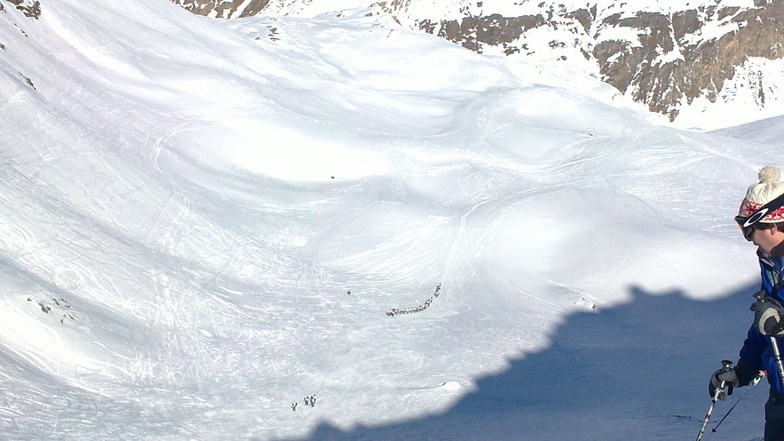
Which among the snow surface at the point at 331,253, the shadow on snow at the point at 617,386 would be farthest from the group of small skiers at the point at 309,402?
the shadow on snow at the point at 617,386

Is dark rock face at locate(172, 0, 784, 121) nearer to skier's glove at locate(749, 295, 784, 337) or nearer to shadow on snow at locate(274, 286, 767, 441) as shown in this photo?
shadow on snow at locate(274, 286, 767, 441)

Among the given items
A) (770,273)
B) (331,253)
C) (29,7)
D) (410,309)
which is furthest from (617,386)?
(29,7)

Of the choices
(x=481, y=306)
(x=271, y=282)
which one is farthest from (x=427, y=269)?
(x=271, y=282)

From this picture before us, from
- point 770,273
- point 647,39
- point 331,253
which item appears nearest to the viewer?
point 770,273

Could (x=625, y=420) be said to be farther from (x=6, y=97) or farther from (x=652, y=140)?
(x=652, y=140)

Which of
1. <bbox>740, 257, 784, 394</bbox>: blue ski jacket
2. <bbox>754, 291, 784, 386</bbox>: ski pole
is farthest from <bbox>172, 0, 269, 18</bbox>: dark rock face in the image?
<bbox>754, 291, 784, 386</bbox>: ski pole

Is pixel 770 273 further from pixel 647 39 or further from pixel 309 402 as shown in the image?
pixel 647 39
